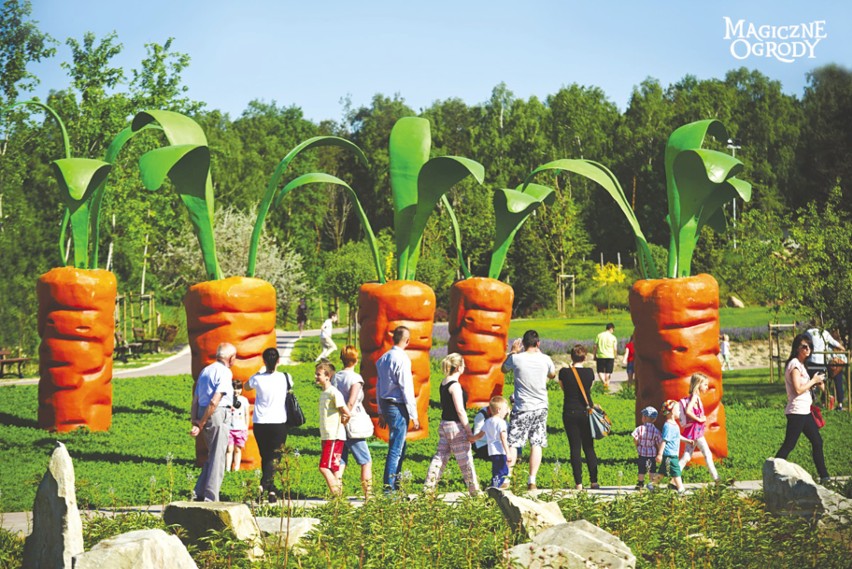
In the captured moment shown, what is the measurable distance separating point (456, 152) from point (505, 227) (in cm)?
4653

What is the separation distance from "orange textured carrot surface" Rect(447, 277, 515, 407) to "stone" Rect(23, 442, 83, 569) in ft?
30.3

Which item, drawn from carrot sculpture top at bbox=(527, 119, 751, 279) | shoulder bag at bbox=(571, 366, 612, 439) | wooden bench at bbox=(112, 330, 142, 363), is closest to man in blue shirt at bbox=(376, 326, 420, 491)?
shoulder bag at bbox=(571, 366, 612, 439)

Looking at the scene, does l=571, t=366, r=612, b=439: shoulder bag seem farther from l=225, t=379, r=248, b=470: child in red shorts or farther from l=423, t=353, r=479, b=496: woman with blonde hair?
l=225, t=379, r=248, b=470: child in red shorts

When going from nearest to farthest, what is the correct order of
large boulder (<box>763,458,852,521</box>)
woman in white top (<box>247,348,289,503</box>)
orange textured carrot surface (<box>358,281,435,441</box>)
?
large boulder (<box>763,458,852,521</box>) < woman in white top (<box>247,348,289,503</box>) < orange textured carrot surface (<box>358,281,435,441</box>)

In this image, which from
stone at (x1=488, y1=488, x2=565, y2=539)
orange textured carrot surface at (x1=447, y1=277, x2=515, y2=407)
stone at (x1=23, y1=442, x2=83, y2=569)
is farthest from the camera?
orange textured carrot surface at (x1=447, y1=277, x2=515, y2=407)

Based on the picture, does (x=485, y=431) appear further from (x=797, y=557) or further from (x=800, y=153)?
(x=800, y=153)

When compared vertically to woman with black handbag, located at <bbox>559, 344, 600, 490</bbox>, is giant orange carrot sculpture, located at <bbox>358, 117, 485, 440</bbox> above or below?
above

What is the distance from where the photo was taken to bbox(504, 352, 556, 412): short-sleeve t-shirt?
32.6 ft

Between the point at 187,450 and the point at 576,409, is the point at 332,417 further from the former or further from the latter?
the point at 187,450

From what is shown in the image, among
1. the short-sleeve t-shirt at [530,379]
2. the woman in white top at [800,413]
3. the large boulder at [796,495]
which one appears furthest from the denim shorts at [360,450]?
the woman in white top at [800,413]

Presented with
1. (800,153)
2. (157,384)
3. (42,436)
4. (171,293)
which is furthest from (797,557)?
(171,293)

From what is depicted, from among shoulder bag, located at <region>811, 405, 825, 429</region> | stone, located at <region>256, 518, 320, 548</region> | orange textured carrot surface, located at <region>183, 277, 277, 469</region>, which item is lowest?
stone, located at <region>256, 518, 320, 548</region>

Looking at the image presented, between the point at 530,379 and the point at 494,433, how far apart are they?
883 millimetres

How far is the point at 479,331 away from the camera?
1469 cm
